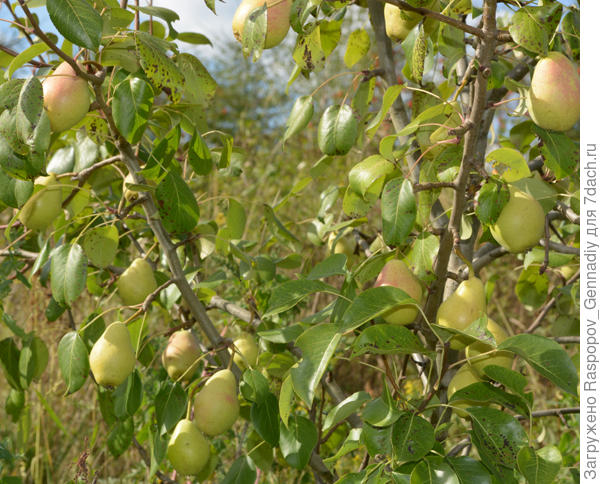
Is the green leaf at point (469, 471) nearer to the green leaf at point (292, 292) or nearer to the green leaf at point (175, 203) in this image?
the green leaf at point (292, 292)

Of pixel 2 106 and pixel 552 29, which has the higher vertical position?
pixel 2 106

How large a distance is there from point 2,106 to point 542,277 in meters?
1.02

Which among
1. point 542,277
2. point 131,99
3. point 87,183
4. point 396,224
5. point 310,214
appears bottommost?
point 310,214

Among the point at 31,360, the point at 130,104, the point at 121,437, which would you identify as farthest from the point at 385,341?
the point at 31,360

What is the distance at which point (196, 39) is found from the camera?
3.81 feet

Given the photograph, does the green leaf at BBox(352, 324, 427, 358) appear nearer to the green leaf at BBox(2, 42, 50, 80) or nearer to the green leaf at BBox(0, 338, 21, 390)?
the green leaf at BBox(2, 42, 50, 80)

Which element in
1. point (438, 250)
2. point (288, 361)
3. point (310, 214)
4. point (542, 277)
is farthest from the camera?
point (310, 214)

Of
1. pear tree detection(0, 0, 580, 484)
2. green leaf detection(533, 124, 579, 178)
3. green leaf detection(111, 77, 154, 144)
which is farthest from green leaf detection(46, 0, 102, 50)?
green leaf detection(533, 124, 579, 178)

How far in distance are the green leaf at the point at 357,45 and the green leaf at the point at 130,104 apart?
0.42 meters

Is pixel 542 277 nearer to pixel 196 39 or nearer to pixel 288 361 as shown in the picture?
pixel 288 361

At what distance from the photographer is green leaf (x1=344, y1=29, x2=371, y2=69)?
1.12 metres

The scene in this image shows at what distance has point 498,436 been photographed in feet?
2.12

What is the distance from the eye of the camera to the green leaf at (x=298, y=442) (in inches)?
32.9

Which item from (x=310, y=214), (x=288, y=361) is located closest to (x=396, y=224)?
(x=288, y=361)
